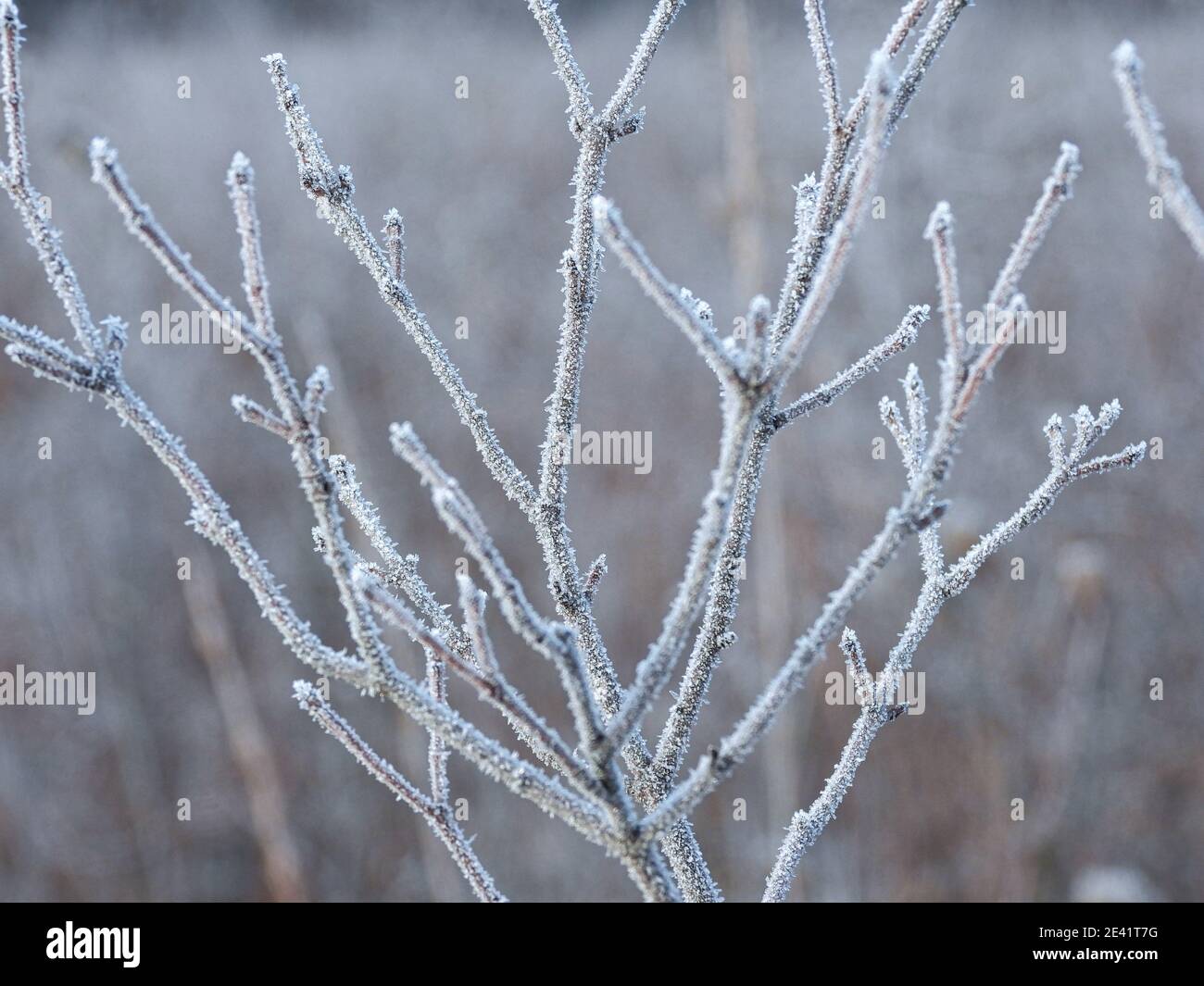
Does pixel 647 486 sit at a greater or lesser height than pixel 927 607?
greater

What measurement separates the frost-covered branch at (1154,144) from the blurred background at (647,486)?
→ 1.69 metres

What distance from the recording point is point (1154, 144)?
1.56 ft

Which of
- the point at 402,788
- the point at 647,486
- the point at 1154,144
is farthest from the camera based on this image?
the point at 647,486

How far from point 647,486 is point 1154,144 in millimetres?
3870

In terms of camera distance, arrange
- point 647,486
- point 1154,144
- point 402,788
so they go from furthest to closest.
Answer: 1. point 647,486
2. point 402,788
3. point 1154,144

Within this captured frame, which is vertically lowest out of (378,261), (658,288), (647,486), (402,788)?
(402,788)

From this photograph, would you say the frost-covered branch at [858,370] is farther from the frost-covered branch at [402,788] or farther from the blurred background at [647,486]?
the blurred background at [647,486]

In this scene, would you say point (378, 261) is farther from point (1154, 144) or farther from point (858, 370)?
point (1154, 144)

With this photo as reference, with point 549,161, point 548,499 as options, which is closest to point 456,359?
point 549,161

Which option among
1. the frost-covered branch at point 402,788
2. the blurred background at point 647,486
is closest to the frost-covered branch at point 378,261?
the frost-covered branch at point 402,788

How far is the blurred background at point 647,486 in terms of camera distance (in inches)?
133

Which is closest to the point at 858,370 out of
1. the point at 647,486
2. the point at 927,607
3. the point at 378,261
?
the point at 927,607

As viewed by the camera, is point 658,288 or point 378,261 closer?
point 658,288

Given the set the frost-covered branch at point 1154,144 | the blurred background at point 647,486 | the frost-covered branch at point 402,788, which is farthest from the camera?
the blurred background at point 647,486
